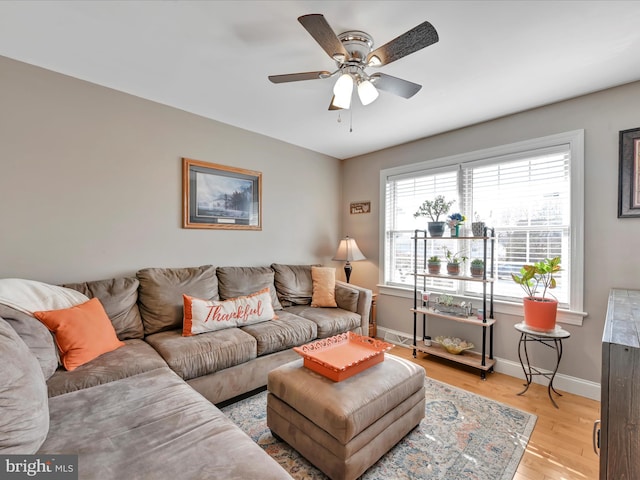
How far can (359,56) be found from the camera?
1812 millimetres

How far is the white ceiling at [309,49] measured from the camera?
1.57 meters

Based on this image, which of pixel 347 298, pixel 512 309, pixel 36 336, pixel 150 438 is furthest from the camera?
pixel 347 298

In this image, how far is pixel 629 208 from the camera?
2223 millimetres

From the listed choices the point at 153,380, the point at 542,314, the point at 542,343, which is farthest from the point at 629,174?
the point at 153,380

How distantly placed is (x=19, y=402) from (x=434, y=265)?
10.4 ft

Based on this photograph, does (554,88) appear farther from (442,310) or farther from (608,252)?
(442,310)

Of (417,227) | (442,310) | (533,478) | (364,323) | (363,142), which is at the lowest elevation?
(533,478)

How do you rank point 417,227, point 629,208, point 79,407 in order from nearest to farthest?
1. point 79,407
2. point 629,208
3. point 417,227

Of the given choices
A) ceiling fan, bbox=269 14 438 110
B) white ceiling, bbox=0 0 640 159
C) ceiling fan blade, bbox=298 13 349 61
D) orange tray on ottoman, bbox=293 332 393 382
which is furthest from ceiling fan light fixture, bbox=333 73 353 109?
orange tray on ottoman, bbox=293 332 393 382

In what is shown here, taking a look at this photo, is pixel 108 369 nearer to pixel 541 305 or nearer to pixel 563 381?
pixel 541 305

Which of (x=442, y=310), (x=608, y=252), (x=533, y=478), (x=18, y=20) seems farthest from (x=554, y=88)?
(x=18, y=20)

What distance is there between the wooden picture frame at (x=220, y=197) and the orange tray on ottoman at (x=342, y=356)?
5.89 feet

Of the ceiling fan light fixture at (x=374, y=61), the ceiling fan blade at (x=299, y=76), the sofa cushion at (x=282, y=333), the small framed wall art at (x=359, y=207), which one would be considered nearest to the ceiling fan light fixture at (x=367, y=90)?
the ceiling fan light fixture at (x=374, y=61)

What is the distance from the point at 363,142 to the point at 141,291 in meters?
2.96
